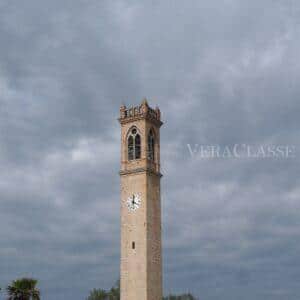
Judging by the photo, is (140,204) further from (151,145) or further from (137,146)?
(151,145)

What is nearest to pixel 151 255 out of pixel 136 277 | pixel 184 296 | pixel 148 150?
pixel 136 277

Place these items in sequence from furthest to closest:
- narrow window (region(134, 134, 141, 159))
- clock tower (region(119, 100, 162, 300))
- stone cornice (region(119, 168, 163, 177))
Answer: narrow window (region(134, 134, 141, 159)), stone cornice (region(119, 168, 163, 177)), clock tower (region(119, 100, 162, 300))

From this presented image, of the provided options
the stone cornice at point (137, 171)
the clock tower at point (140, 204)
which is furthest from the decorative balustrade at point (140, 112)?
the stone cornice at point (137, 171)

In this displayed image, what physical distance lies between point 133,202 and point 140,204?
99 cm

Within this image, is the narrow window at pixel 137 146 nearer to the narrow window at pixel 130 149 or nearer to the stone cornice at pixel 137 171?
the narrow window at pixel 130 149

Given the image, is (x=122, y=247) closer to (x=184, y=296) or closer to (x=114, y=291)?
(x=114, y=291)

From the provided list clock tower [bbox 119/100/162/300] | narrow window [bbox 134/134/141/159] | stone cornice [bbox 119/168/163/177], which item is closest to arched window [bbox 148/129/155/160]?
clock tower [bbox 119/100/162/300]

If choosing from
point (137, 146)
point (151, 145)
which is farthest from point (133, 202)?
point (151, 145)

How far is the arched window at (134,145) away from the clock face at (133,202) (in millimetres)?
4916

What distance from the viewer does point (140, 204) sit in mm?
66188

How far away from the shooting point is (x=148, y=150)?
229ft

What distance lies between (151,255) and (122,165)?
1070 cm

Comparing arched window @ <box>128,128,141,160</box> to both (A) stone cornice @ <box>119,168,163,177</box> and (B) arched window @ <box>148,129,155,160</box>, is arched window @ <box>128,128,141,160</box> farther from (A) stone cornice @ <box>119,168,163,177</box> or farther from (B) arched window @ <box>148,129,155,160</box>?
(A) stone cornice @ <box>119,168,163,177</box>

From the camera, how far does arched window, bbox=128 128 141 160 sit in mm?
69812
